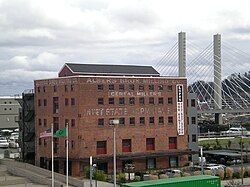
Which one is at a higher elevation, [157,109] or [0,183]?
[157,109]

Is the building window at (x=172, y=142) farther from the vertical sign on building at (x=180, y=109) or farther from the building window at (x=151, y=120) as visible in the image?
the building window at (x=151, y=120)

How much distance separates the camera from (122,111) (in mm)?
66312

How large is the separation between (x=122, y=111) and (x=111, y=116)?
1.79 metres

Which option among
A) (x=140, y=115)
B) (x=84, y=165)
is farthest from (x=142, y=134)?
(x=84, y=165)

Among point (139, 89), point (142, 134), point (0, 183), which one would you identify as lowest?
point (0, 183)

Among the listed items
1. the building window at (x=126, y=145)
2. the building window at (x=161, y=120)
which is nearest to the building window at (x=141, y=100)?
the building window at (x=161, y=120)

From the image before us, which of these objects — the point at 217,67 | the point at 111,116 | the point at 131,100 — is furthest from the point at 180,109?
the point at 217,67

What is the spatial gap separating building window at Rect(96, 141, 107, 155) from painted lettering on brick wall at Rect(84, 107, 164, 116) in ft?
12.4

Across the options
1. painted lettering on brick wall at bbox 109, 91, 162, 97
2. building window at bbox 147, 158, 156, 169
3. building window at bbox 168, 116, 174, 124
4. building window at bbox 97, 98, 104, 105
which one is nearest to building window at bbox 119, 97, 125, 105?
painted lettering on brick wall at bbox 109, 91, 162, 97

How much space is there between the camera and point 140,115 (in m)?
67.9

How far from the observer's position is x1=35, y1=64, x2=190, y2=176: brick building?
63812mm

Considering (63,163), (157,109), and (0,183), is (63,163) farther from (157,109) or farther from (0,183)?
(157,109)

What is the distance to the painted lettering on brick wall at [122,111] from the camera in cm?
6425

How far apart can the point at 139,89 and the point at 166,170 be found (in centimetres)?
1146
